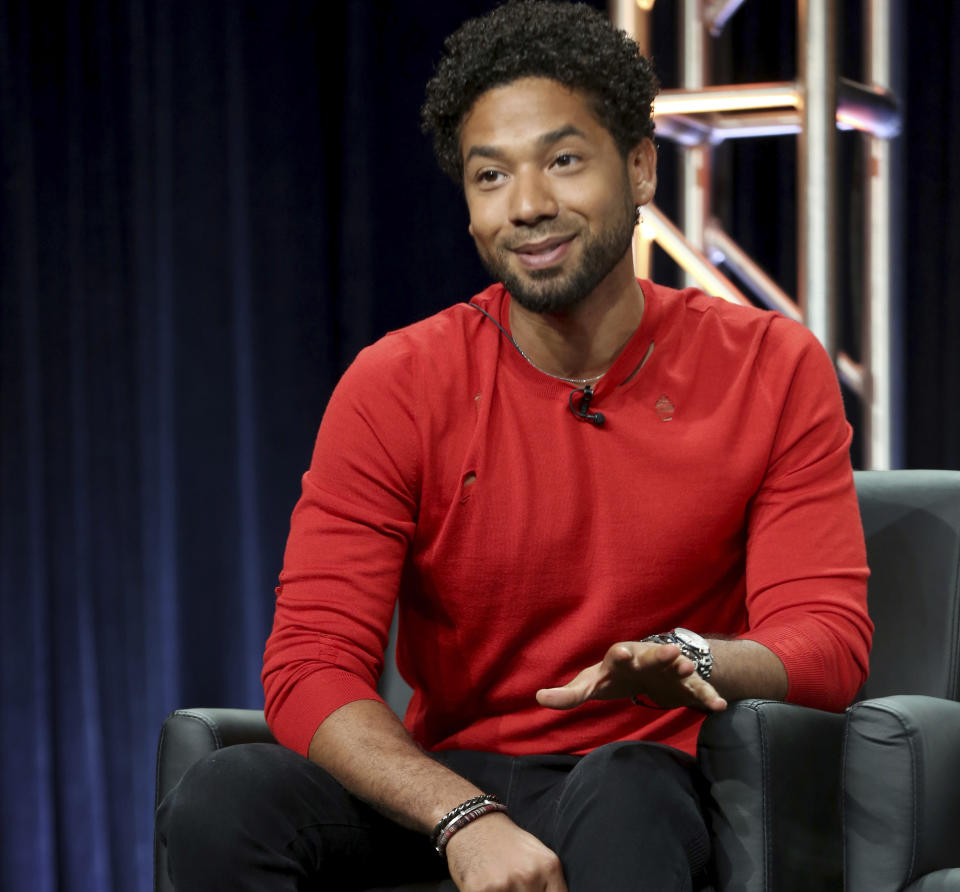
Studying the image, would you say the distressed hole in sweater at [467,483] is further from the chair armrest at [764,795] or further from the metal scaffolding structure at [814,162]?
the metal scaffolding structure at [814,162]

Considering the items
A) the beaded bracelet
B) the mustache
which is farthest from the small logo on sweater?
the beaded bracelet

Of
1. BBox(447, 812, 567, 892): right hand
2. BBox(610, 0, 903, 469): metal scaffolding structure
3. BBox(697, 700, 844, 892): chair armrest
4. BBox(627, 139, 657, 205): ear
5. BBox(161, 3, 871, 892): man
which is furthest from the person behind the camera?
BBox(610, 0, 903, 469): metal scaffolding structure

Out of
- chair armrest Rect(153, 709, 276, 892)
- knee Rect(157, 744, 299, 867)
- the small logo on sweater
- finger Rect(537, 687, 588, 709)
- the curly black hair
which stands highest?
the curly black hair

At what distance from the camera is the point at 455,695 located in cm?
142

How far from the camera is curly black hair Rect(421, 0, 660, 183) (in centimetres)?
145

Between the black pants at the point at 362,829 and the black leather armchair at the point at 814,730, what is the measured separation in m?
0.05

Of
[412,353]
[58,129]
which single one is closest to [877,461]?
[412,353]

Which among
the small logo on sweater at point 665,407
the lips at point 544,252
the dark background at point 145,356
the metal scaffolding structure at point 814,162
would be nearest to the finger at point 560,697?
the small logo on sweater at point 665,407

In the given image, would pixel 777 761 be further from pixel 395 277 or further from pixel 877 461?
pixel 395 277

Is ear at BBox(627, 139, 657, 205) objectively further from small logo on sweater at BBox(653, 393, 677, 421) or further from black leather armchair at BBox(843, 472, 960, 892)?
black leather armchair at BBox(843, 472, 960, 892)

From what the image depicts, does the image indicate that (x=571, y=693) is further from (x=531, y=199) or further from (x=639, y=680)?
(x=531, y=199)

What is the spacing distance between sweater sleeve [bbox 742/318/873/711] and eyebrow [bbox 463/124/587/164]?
1.14 ft

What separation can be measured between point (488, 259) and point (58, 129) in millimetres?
1609

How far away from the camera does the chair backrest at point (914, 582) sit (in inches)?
62.4
